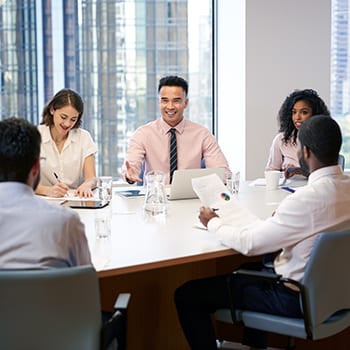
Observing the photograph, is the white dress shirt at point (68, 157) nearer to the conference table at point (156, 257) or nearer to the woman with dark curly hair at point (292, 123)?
the conference table at point (156, 257)

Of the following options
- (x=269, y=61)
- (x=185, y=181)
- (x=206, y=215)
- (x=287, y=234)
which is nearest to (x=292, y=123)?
(x=269, y=61)

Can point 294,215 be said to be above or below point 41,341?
above

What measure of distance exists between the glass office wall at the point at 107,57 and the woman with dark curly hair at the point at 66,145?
4.27 feet

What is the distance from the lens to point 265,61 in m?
4.93

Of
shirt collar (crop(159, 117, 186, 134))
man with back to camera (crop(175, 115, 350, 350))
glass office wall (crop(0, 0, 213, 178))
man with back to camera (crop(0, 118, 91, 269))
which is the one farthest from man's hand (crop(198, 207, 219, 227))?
glass office wall (crop(0, 0, 213, 178))

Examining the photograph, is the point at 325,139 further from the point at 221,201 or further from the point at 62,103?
the point at 62,103

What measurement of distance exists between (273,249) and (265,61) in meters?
3.04

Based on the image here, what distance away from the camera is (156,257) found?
2.09 m

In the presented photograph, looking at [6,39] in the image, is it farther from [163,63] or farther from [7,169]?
[7,169]

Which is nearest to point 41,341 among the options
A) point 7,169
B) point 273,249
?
point 7,169

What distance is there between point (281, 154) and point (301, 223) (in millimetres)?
2225

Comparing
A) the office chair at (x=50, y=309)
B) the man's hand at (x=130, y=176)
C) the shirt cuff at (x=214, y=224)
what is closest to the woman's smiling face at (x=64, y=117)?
the man's hand at (x=130, y=176)

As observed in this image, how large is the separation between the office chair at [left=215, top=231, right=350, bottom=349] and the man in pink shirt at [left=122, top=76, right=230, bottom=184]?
6.04 ft

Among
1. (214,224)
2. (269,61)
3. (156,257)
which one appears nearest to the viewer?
(156,257)
